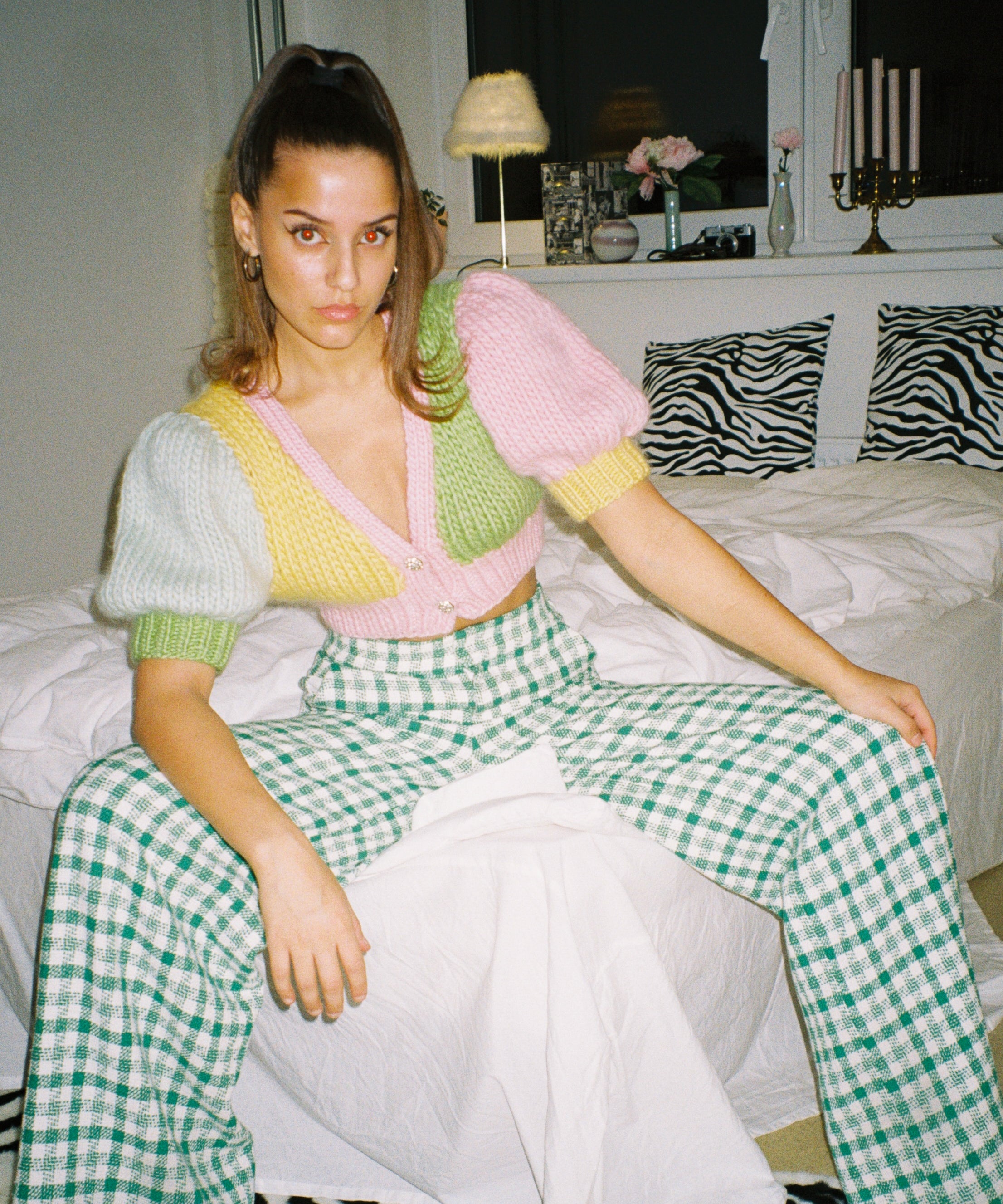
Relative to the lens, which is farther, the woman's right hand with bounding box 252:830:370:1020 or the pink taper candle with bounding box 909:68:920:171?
the pink taper candle with bounding box 909:68:920:171

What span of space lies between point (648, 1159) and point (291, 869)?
0.46m

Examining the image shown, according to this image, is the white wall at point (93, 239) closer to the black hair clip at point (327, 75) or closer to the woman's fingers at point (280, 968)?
the black hair clip at point (327, 75)

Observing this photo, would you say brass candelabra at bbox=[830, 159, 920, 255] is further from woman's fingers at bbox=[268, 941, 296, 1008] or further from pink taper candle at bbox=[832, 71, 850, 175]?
woman's fingers at bbox=[268, 941, 296, 1008]

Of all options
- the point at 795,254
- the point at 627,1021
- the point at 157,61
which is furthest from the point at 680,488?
the point at 157,61

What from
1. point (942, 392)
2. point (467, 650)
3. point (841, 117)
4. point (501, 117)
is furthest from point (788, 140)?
point (467, 650)

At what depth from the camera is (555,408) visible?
3.59ft

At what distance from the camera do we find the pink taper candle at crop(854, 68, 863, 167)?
277cm

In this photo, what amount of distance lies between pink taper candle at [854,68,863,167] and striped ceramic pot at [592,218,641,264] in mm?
603

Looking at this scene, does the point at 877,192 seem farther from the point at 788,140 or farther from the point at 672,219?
the point at 672,219

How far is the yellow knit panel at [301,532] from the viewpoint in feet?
3.57

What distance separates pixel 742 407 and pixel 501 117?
3.75 ft

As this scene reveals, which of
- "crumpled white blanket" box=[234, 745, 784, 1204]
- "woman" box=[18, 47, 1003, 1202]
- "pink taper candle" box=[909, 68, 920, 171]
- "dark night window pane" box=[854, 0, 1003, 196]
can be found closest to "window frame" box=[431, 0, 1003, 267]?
"dark night window pane" box=[854, 0, 1003, 196]

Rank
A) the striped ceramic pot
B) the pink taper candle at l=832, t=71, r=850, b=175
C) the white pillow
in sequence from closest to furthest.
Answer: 1. the white pillow
2. the pink taper candle at l=832, t=71, r=850, b=175
3. the striped ceramic pot

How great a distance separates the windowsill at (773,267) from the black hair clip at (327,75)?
1853 millimetres
